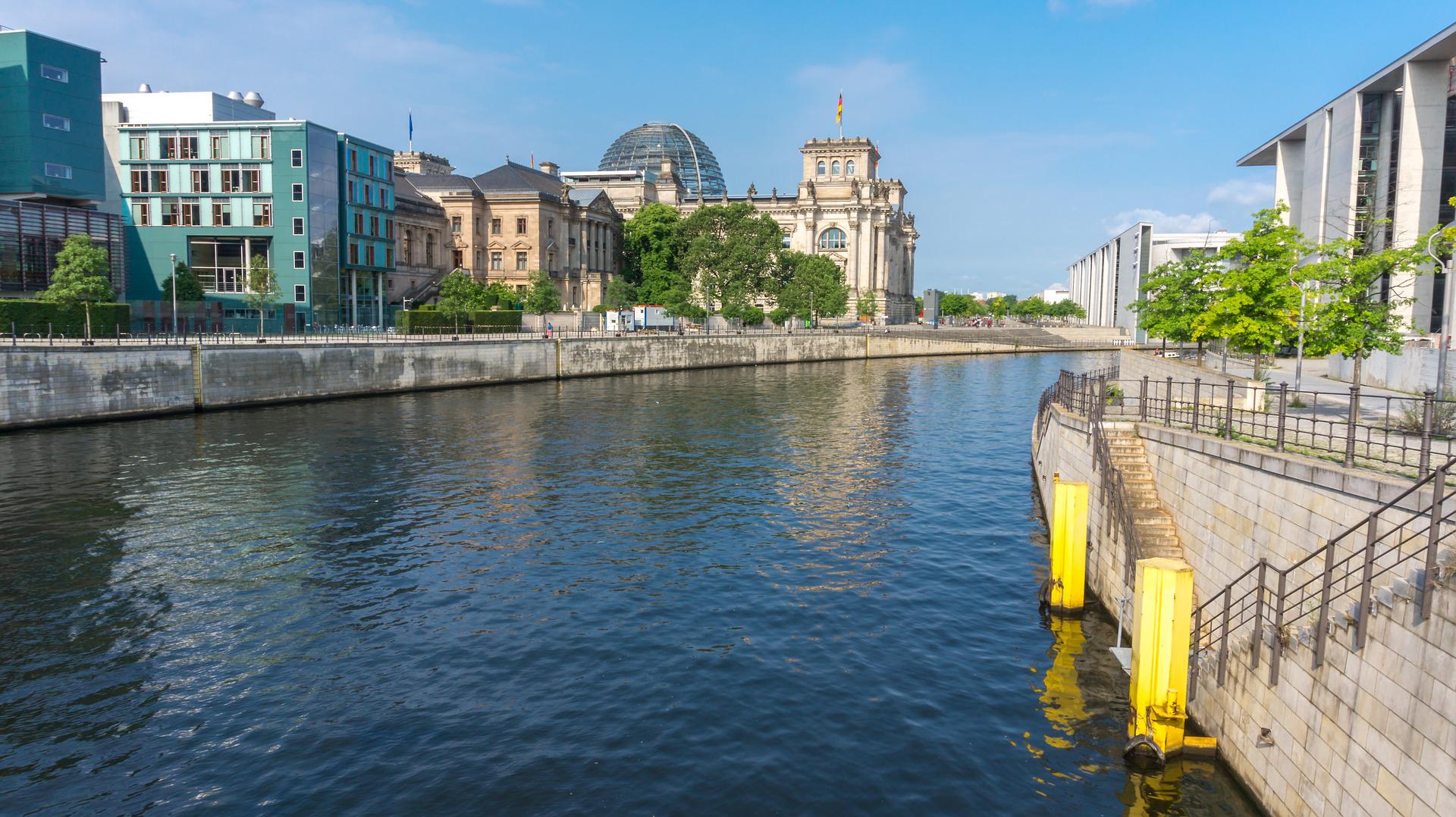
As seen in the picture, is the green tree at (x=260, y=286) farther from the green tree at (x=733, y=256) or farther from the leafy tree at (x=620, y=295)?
the green tree at (x=733, y=256)

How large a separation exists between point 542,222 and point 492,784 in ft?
415

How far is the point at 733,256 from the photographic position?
130 m

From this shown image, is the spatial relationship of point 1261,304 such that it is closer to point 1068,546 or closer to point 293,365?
point 1068,546

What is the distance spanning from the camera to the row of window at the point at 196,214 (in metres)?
90.2

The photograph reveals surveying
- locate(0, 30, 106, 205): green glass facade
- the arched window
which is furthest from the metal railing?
the arched window

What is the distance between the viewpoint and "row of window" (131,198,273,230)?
90188mm

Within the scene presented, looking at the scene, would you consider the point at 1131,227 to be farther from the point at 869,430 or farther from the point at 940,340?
the point at 869,430

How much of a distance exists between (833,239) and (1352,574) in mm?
179752

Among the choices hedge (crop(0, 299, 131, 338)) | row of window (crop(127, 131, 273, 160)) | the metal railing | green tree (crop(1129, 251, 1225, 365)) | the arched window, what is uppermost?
the arched window

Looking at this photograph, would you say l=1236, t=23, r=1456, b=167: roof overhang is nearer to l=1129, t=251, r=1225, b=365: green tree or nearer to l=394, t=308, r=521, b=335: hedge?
l=1129, t=251, r=1225, b=365: green tree

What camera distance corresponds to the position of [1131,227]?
18700 cm

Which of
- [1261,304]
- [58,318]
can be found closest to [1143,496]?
[1261,304]

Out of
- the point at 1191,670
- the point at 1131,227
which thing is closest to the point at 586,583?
the point at 1191,670

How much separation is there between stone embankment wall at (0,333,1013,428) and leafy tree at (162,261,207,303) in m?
26.9
